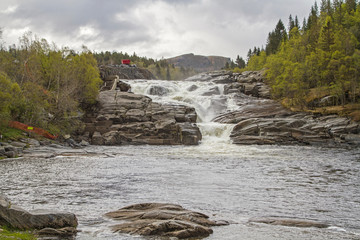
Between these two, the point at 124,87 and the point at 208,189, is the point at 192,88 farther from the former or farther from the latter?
the point at 208,189

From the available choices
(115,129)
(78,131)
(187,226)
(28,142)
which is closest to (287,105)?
(115,129)

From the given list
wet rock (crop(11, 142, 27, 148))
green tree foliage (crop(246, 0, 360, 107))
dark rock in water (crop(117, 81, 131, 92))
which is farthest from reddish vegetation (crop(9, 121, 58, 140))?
green tree foliage (crop(246, 0, 360, 107))

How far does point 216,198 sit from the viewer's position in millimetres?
15414

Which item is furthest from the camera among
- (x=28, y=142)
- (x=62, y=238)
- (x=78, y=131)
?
(x=78, y=131)

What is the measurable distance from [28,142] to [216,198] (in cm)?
2710

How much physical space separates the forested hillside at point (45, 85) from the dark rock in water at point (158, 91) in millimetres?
13095

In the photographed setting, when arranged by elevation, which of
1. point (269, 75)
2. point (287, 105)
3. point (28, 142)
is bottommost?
point (28, 142)

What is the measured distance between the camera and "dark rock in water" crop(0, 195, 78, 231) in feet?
30.2

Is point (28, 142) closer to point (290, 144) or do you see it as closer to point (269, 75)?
point (290, 144)

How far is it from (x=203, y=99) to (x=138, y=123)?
17585mm

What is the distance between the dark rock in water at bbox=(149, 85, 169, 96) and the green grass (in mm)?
61174

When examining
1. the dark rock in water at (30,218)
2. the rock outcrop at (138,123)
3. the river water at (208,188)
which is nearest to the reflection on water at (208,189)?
the river water at (208,188)

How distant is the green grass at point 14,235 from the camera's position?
777 centimetres

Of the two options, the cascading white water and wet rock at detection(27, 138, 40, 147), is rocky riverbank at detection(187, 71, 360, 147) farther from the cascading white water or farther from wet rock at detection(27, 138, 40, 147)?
wet rock at detection(27, 138, 40, 147)
